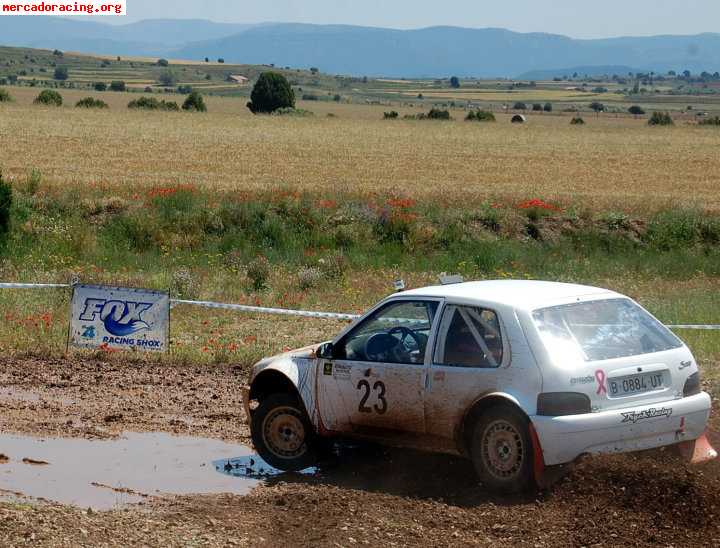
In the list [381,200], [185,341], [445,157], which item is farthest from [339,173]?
[185,341]

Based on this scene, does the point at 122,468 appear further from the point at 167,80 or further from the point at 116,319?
the point at 167,80

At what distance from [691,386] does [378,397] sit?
7.63ft

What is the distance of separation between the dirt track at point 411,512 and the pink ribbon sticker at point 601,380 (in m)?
0.48

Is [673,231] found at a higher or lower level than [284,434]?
lower

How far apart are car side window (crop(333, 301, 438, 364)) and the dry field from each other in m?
22.0

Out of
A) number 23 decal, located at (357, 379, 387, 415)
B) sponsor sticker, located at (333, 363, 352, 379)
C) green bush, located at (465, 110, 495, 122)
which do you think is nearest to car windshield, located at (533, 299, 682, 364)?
number 23 decal, located at (357, 379, 387, 415)

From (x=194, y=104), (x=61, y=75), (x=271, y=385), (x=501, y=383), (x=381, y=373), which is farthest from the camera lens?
(x=61, y=75)

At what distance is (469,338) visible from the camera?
836 cm

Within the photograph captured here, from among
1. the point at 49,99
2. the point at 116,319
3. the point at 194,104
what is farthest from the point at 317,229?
the point at 194,104

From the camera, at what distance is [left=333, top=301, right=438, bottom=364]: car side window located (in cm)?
870

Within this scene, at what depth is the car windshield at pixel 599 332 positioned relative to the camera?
311 inches

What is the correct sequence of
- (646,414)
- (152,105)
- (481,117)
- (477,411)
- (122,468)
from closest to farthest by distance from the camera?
(646,414)
(477,411)
(122,468)
(152,105)
(481,117)

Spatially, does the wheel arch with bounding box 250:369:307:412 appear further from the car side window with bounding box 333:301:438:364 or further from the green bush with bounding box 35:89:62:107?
the green bush with bounding box 35:89:62:107

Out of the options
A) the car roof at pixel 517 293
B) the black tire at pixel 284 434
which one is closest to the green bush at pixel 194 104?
the black tire at pixel 284 434
